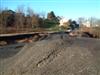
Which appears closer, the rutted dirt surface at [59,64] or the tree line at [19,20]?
the rutted dirt surface at [59,64]

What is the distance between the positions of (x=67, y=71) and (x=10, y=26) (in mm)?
55213

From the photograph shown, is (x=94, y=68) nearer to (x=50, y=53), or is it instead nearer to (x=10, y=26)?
(x=50, y=53)

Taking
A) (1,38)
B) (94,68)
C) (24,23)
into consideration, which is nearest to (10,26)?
(24,23)

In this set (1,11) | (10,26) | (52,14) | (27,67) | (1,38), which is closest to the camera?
(27,67)

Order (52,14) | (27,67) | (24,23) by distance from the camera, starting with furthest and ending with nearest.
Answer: (52,14) → (24,23) → (27,67)

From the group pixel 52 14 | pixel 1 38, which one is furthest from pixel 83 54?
pixel 52 14

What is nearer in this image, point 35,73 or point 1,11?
point 35,73

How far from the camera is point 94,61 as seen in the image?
12.8 metres

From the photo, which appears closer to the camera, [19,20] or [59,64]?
[59,64]

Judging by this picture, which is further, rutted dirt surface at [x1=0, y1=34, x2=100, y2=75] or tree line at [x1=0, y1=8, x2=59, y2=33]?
tree line at [x1=0, y1=8, x2=59, y2=33]

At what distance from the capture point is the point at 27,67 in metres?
12.1

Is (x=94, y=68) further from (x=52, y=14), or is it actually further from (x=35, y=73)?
(x=52, y=14)

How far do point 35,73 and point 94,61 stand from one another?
11.4ft

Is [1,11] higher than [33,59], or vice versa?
[1,11]
